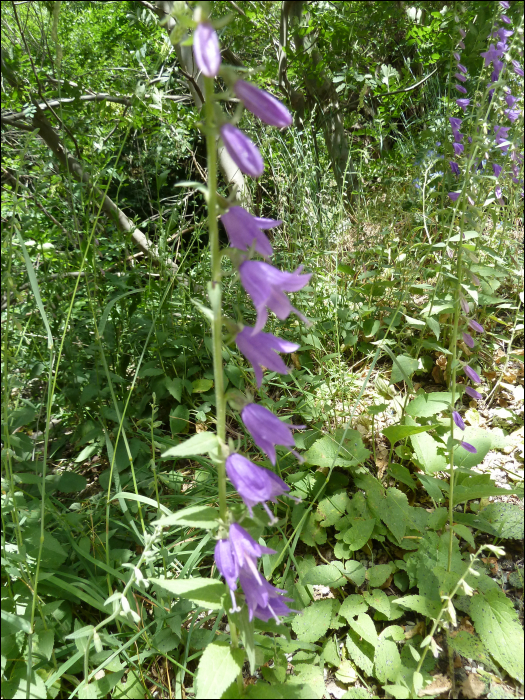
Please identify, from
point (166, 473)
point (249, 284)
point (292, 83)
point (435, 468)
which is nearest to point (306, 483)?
point (435, 468)

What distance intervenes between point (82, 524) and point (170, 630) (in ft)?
2.17

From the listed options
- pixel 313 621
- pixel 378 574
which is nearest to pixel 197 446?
pixel 313 621

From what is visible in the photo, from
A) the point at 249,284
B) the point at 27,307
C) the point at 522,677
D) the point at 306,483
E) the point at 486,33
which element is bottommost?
the point at 522,677

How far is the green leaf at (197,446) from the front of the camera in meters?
0.96

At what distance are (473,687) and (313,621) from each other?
0.51 meters

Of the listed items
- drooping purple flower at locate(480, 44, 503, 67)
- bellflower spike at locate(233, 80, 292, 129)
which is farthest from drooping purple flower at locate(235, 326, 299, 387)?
drooping purple flower at locate(480, 44, 503, 67)

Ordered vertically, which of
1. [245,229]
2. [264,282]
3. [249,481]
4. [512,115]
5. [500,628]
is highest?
[512,115]

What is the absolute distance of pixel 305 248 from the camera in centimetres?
303

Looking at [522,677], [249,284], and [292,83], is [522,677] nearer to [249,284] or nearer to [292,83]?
[249,284]

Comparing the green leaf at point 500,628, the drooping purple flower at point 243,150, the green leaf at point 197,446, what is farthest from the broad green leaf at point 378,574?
the drooping purple flower at point 243,150

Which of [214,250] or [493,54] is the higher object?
[493,54]

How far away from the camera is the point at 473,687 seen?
1.40 metres

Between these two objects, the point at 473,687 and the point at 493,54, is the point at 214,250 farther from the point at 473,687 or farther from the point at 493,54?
the point at 493,54

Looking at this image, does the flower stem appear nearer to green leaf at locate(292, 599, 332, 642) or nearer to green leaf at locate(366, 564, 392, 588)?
green leaf at locate(292, 599, 332, 642)
